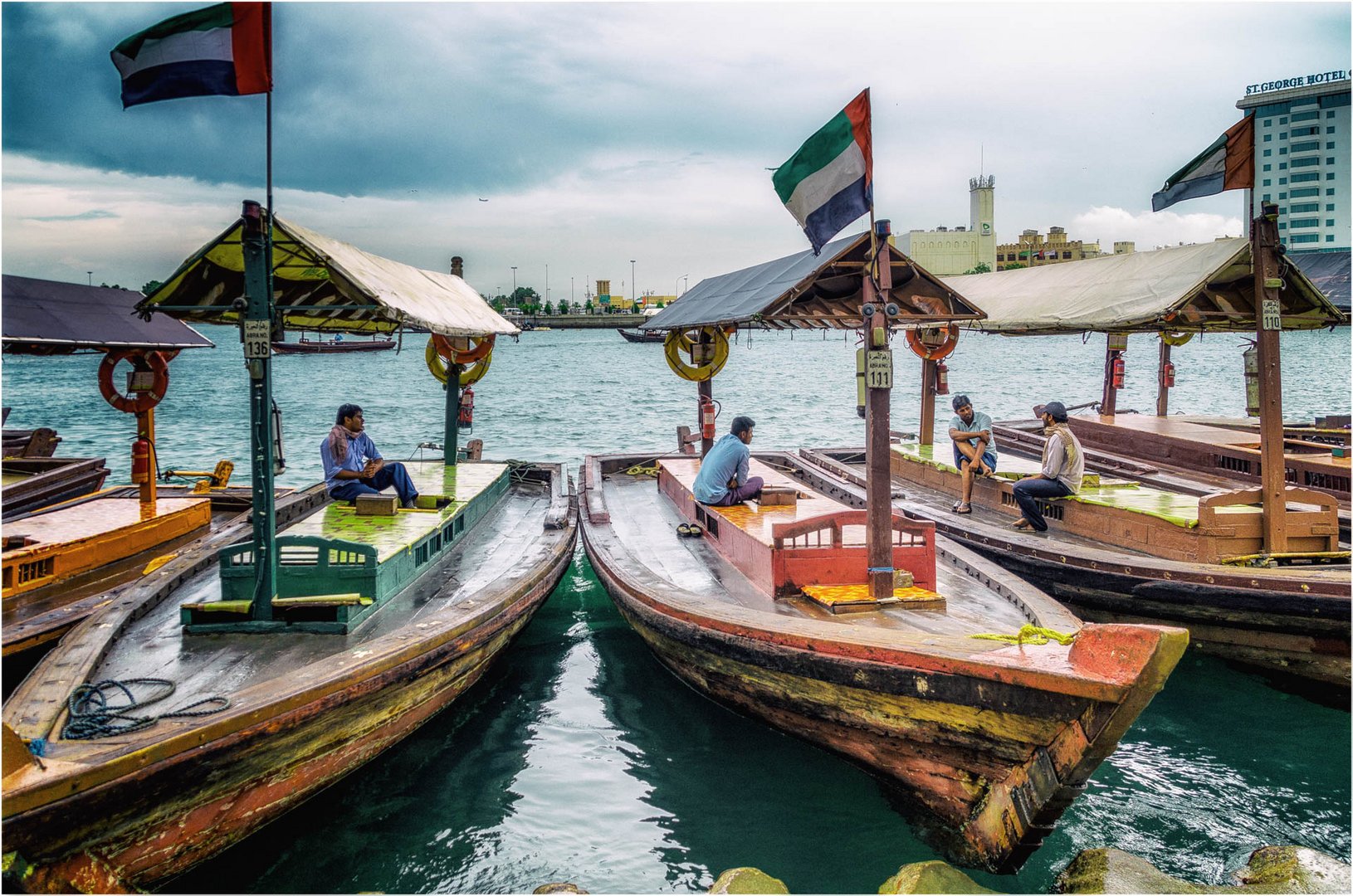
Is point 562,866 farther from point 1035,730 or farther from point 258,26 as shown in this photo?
point 258,26

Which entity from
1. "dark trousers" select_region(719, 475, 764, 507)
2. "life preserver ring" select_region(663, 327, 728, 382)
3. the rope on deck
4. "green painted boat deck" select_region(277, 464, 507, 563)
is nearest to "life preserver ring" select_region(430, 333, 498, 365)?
"green painted boat deck" select_region(277, 464, 507, 563)

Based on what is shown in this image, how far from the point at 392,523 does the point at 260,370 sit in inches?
106

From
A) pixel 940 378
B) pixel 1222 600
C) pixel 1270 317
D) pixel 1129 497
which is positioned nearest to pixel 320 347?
pixel 940 378

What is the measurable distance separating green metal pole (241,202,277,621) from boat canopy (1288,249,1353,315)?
16640 mm

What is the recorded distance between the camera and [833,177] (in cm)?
664

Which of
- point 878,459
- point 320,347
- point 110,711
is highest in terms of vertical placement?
point 320,347

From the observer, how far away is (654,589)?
749cm

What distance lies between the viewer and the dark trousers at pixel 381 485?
9062 millimetres

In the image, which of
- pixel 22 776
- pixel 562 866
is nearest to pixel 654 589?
pixel 562 866

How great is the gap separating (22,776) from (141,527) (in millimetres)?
5481

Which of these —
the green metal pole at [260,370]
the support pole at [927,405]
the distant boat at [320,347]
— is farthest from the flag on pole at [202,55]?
the support pole at [927,405]

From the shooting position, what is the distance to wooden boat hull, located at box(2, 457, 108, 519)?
1086 centimetres

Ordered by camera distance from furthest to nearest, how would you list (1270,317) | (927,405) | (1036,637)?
(927,405), (1270,317), (1036,637)

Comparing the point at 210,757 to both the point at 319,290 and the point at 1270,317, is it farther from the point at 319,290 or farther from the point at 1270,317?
the point at 1270,317
